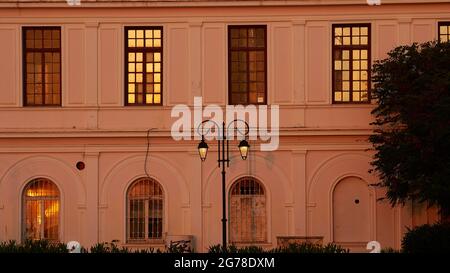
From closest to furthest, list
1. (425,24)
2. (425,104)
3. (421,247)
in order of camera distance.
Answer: (421,247) → (425,104) → (425,24)

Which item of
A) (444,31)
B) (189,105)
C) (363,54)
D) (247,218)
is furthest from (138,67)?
(444,31)

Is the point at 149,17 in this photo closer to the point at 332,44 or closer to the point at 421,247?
the point at 332,44

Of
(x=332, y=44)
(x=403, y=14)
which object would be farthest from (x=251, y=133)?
(x=403, y=14)

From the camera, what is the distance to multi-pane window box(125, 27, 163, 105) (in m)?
33.4

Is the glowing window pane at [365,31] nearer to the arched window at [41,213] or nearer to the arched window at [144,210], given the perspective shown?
the arched window at [144,210]

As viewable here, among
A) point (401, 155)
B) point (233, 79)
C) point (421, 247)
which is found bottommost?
point (421, 247)

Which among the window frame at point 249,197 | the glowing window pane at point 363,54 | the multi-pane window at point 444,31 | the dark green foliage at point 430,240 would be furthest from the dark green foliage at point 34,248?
the multi-pane window at point 444,31

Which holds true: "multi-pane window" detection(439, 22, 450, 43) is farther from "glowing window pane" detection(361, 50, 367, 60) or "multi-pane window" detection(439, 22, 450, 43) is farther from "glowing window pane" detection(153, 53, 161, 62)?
"glowing window pane" detection(153, 53, 161, 62)

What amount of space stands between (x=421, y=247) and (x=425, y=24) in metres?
7.93

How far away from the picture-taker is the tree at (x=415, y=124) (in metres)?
30.0

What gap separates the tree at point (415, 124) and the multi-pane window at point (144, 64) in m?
6.28

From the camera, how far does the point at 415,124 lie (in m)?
30.5

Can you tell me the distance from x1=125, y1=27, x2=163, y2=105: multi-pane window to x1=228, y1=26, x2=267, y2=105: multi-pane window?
2.09 m

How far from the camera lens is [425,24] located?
3300cm
